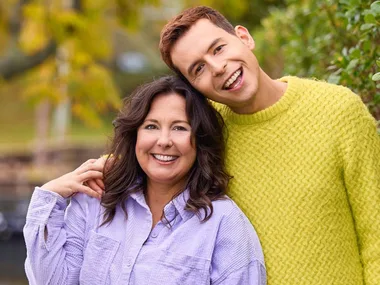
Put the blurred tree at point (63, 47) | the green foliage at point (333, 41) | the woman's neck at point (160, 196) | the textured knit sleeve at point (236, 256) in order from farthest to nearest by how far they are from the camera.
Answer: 1. the blurred tree at point (63, 47)
2. the green foliage at point (333, 41)
3. the woman's neck at point (160, 196)
4. the textured knit sleeve at point (236, 256)

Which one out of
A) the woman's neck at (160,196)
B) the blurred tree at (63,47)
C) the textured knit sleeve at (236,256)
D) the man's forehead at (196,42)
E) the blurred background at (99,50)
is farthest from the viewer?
the blurred tree at (63,47)

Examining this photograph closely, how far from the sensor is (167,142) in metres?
2.75

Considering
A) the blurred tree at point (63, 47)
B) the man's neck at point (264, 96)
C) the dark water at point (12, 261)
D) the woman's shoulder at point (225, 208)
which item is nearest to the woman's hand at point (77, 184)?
the woman's shoulder at point (225, 208)

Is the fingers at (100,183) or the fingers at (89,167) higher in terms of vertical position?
the fingers at (89,167)

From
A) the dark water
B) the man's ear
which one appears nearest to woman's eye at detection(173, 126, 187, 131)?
the man's ear

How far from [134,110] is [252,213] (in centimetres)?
55

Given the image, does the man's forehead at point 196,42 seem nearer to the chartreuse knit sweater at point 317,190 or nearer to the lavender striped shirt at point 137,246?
the chartreuse knit sweater at point 317,190

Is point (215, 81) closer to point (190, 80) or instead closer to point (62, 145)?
point (190, 80)

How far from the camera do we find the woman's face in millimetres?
2775

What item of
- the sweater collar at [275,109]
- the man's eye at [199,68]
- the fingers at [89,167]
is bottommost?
the fingers at [89,167]

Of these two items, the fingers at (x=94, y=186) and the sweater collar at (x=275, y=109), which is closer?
the sweater collar at (x=275, y=109)

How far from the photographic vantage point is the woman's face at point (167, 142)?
2775 mm

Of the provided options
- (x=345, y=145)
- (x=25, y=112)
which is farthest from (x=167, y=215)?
(x=25, y=112)

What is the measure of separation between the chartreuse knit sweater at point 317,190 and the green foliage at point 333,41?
0.20 metres
